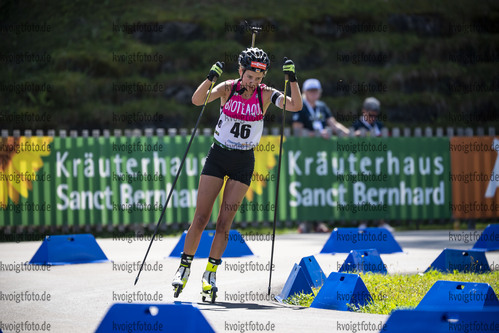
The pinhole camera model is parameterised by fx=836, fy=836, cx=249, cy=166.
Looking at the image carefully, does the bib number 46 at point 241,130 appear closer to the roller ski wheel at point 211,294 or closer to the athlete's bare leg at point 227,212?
the athlete's bare leg at point 227,212

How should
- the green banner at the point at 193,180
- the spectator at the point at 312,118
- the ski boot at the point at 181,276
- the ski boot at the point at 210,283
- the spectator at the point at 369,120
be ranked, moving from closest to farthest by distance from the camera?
1. the ski boot at the point at 181,276
2. the ski boot at the point at 210,283
3. the green banner at the point at 193,180
4. the spectator at the point at 312,118
5. the spectator at the point at 369,120

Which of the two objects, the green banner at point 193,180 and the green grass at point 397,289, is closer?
the green grass at point 397,289

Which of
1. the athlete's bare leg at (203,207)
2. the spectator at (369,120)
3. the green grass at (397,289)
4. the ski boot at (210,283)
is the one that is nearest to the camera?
the green grass at (397,289)

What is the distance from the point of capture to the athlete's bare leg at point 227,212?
26.7 feet

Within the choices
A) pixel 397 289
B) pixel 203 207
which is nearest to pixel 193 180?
pixel 203 207

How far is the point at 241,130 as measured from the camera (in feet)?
26.8

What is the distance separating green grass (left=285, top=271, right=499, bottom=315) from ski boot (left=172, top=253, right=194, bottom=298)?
997mm

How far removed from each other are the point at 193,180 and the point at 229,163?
8.05 meters

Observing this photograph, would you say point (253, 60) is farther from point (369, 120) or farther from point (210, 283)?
point (369, 120)

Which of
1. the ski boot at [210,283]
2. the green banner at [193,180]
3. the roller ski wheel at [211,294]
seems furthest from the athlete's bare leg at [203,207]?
the green banner at [193,180]

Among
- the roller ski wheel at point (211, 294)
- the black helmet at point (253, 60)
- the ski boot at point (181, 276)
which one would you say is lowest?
the roller ski wheel at point (211, 294)

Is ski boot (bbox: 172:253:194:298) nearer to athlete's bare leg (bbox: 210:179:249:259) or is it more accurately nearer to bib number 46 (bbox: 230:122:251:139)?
athlete's bare leg (bbox: 210:179:249:259)

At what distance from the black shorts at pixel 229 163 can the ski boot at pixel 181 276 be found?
2.85 feet

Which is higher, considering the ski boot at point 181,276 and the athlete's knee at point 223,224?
the athlete's knee at point 223,224
